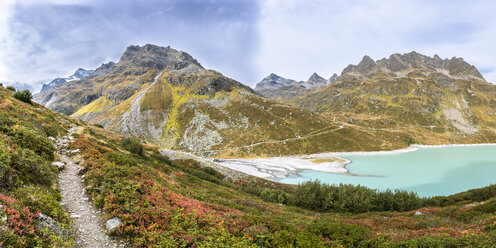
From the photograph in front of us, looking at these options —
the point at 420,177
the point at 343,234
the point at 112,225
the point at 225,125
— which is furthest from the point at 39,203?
the point at 225,125

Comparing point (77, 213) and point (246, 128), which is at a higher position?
point (246, 128)

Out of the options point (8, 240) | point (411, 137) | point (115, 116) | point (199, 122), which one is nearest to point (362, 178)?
point (8, 240)

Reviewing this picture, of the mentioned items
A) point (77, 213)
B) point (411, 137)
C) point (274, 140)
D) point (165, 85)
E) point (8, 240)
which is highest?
point (165, 85)

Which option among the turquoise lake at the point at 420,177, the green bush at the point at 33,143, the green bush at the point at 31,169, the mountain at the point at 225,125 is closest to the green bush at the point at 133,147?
the green bush at the point at 33,143

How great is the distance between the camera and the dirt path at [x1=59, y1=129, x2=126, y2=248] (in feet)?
29.6

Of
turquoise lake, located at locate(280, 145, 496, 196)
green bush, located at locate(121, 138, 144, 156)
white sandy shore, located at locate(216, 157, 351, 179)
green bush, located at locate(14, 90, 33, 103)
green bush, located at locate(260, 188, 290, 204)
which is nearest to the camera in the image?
green bush, located at locate(260, 188, 290, 204)

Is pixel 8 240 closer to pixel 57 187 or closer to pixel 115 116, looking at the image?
pixel 57 187

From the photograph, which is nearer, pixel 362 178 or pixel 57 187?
pixel 57 187

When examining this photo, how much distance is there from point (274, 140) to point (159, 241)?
403 feet

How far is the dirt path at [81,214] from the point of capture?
29.6 ft

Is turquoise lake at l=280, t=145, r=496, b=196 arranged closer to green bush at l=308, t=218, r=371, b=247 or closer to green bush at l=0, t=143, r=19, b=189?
green bush at l=308, t=218, r=371, b=247

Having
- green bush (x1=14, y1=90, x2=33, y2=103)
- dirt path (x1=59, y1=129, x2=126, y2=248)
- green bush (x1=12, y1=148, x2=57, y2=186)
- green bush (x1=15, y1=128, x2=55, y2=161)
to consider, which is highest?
green bush (x1=14, y1=90, x2=33, y2=103)

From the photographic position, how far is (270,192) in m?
34.1

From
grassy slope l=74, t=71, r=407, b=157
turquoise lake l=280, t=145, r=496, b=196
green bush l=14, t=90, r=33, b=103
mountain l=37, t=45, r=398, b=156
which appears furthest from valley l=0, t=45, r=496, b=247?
mountain l=37, t=45, r=398, b=156
